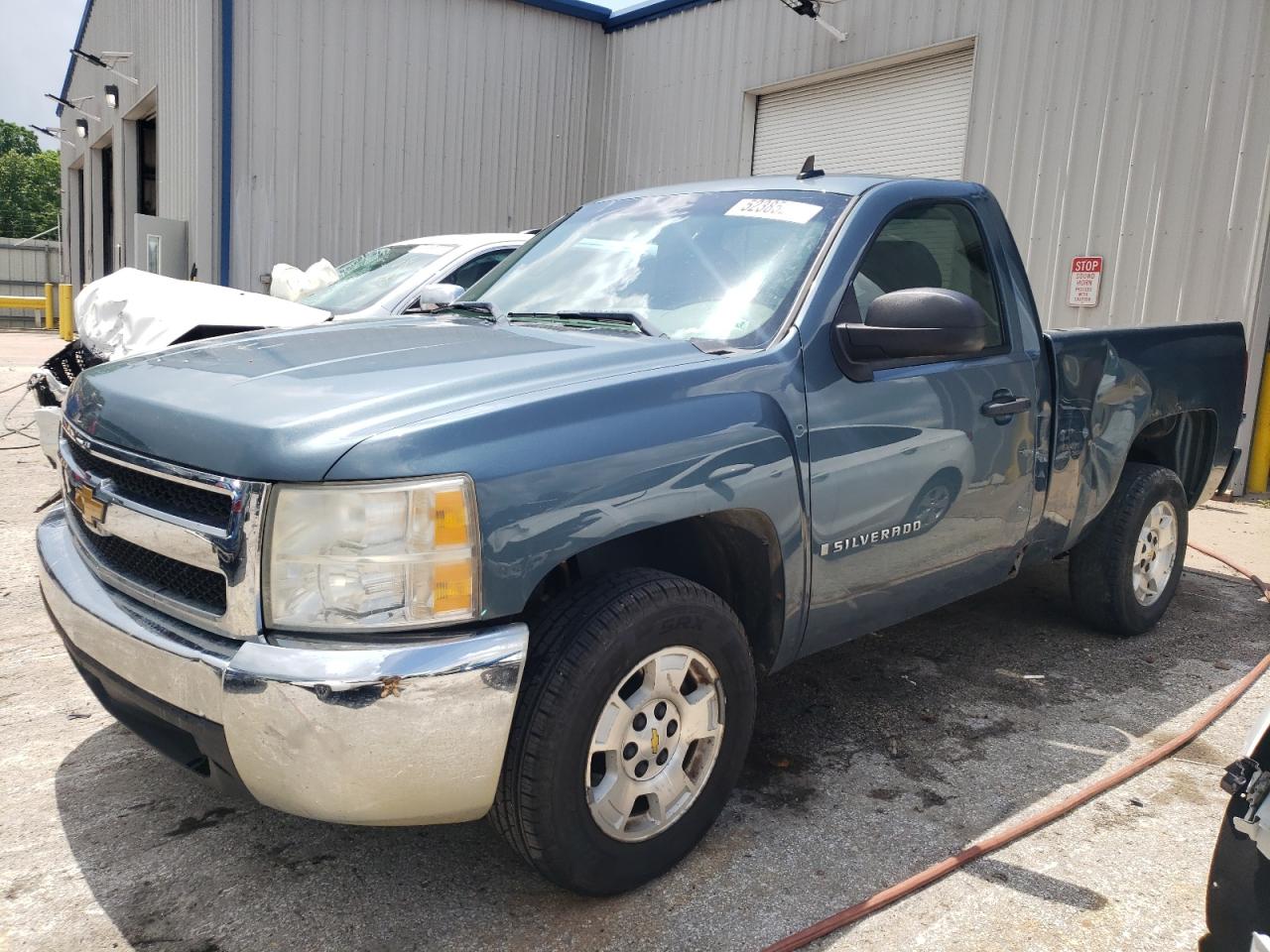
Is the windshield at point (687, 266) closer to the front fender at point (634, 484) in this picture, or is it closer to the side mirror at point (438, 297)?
the side mirror at point (438, 297)

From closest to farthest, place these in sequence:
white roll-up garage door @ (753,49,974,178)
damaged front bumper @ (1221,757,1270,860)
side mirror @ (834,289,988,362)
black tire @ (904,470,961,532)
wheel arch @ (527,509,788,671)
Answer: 1. damaged front bumper @ (1221,757,1270,860)
2. wheel arch @ (527,509,788,671)
3. side mirror @ (834,289,988,362)
4. black tire @ (904,470,961,532)
5. white roll-up garage door @ (753,49,974,178)

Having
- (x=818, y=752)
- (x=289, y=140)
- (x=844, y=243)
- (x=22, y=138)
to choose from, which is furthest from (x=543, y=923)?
(x=22, y=138)

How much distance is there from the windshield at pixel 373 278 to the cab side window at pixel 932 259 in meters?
3.68

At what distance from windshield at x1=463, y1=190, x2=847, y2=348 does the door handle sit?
0.82 metres

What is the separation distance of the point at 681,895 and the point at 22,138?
94251 millimetres

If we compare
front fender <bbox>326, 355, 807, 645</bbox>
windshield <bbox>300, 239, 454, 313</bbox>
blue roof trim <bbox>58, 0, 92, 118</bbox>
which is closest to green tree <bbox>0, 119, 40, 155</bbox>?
blue roof trim <bbox>58, 0, 92, 118</bbox>

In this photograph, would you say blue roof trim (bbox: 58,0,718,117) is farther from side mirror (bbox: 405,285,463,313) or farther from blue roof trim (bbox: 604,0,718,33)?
side mirror (bbox: 405,285,463,313)

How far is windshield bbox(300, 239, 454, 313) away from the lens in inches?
249

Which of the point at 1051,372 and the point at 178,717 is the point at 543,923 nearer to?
the point at 178,717

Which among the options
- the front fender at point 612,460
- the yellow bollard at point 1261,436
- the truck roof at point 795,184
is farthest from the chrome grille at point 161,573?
the yellow bollard at point 1261,436

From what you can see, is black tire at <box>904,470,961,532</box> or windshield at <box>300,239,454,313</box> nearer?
black tire at <box>904,470,961,532</box>

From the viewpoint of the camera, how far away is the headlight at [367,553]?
2066mm

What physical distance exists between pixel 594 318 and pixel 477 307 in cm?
56

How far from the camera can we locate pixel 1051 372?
376 cm
